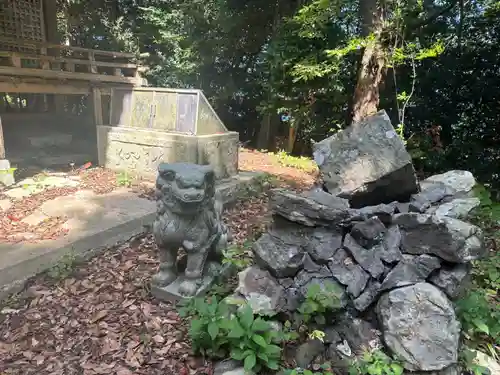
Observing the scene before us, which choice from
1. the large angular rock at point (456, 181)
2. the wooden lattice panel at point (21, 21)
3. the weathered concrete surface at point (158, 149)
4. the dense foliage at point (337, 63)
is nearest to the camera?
the large angular rock at point (456, 181)

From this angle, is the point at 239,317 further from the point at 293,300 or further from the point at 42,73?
the point at 42,73

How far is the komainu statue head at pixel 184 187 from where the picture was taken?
9.20 ft

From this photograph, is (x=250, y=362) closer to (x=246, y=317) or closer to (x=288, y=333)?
(x=246, y=317)

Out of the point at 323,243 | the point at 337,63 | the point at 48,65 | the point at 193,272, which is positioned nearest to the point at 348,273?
the point at 323,243

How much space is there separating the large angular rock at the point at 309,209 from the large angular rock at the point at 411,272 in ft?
1.70

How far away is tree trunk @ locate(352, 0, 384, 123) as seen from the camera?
6555 millimetres

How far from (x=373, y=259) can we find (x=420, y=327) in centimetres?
51

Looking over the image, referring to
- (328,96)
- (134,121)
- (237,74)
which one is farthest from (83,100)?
(328,96)

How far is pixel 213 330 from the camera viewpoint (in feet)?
7.80

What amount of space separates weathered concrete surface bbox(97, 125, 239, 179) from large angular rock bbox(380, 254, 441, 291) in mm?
3870

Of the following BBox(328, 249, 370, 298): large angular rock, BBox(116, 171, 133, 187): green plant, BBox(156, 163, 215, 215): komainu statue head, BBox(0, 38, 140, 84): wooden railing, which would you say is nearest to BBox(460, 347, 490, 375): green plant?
BBox(328, 249, 370, 298): large angular rock

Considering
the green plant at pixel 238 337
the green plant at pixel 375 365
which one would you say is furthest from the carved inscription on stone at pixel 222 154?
the green plant at pixel 375 365

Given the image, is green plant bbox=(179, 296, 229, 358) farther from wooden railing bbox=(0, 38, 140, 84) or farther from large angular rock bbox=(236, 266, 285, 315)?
wooden railing bbox=(0, 38, 140, 84)

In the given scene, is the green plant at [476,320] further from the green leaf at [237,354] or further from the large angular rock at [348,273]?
the green leaf at [237,354]
